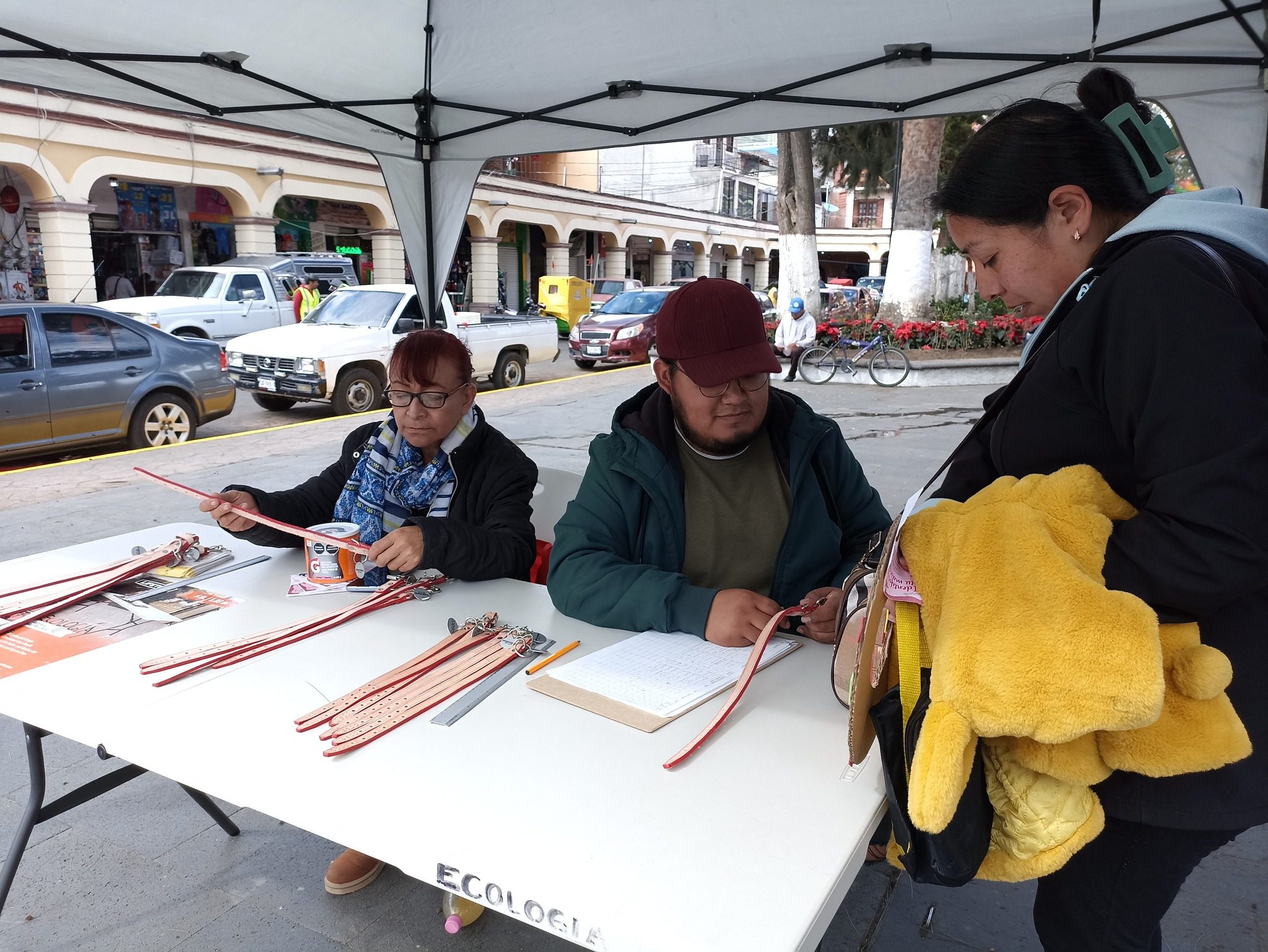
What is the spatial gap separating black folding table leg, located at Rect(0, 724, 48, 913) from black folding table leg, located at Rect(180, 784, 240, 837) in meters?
0.50

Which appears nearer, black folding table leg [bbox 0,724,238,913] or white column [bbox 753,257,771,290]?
black folding table leg [bbox 0,724,238,913]

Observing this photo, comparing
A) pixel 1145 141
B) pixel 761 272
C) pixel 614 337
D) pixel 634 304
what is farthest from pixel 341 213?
pixel 761 272

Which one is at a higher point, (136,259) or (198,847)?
(136,259)

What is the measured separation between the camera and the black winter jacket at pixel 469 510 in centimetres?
210

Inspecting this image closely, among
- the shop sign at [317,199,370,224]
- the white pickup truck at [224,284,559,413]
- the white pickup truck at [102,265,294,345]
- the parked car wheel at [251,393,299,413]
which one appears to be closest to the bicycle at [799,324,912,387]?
the white pickup truck at [224,284,559,413]

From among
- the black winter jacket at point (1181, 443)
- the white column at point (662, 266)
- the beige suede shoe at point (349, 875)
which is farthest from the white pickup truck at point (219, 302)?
the white column at point (662, 266)

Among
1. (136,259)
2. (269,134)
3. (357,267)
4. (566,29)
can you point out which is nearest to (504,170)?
(357,267)

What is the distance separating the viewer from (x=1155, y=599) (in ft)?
3.26

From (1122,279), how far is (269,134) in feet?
64.6

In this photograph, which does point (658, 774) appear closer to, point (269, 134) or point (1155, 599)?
point (1155, 599)

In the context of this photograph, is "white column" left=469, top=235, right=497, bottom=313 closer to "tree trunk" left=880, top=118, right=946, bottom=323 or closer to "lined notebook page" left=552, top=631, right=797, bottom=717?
"tree trunk" left=880, top=118, right=946, bottom=323

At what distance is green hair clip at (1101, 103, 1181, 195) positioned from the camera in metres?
1.16

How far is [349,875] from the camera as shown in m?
2.17

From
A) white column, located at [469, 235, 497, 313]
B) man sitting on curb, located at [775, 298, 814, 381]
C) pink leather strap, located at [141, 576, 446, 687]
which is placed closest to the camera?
pink leather strap, located at [141, 576, 446, 687]
